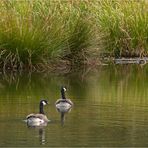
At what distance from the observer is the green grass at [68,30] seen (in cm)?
2358

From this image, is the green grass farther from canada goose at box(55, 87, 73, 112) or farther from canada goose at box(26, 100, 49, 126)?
canada goose at box(26, 100, 49, 126)

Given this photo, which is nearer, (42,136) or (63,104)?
(42,136)

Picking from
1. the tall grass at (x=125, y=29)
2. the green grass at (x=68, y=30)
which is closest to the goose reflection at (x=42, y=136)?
the green grass at (x=68, y=30)

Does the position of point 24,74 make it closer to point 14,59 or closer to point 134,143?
point 14,59

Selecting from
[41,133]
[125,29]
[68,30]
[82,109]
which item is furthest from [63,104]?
[125,29]

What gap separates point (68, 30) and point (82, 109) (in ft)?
27.7

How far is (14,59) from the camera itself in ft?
76.9

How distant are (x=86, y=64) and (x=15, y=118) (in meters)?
9.90

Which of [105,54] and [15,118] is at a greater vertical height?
[105,54]

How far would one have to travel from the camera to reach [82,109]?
646 inches

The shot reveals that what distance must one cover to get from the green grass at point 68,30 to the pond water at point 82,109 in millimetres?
812

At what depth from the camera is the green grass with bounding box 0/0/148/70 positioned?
2358 centimetres

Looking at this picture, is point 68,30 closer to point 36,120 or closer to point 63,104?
point 63,104

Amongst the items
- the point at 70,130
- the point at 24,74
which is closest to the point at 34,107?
the point at 70,130
